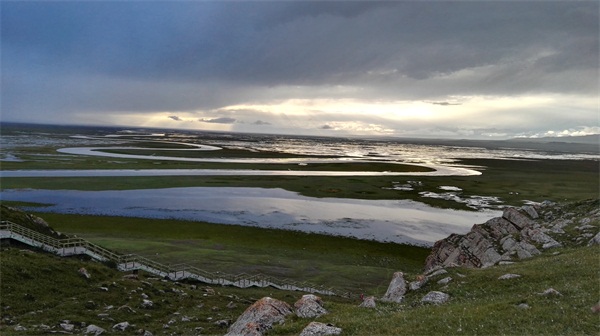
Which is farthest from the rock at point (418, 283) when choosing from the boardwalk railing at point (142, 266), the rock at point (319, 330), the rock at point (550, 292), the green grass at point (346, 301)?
the boardwalk railing at point (142, 266)

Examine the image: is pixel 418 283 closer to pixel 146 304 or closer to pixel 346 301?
pixel 346 301

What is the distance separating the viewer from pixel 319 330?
1359cm

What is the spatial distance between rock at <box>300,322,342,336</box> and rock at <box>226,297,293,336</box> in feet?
7.22

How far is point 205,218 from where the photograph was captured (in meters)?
63.5

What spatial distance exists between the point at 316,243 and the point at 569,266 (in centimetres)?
3466

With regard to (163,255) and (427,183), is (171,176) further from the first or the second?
(427,183)

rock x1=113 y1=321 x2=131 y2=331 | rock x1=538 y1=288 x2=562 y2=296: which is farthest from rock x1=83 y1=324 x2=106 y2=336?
rock x1=538 y1=288 x2=562 y2=296

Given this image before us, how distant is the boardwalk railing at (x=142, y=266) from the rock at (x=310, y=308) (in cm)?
1520

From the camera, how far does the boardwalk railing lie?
100 ft

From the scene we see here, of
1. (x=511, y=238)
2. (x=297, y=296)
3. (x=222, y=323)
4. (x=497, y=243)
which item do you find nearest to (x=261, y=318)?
(x=222, y=323)

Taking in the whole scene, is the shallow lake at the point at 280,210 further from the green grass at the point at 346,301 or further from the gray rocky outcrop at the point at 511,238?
the green grass at the point at 346,301

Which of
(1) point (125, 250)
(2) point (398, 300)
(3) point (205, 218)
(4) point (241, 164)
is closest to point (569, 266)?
(2) point (398, 300)

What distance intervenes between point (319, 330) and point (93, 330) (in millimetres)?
13063

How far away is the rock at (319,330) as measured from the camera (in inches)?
529
